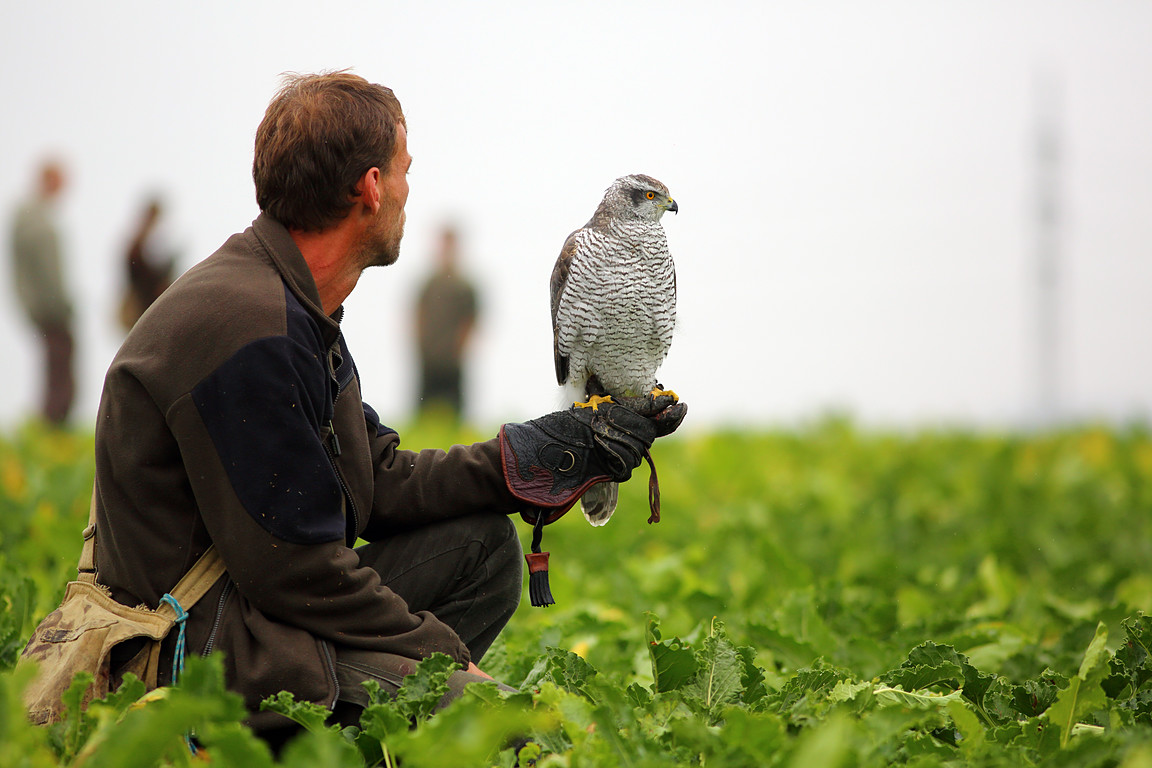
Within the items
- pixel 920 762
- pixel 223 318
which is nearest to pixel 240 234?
pixel 223 318

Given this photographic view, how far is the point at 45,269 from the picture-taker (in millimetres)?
7367

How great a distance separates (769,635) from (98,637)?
6.14 ft

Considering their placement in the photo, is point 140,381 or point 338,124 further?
point 338,124

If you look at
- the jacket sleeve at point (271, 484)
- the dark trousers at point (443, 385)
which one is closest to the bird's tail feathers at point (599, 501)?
the jacket sleeve at point (271, 484)

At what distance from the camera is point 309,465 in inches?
87.6

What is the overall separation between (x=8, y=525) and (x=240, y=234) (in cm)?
278

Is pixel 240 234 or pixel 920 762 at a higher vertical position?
pixel 240 234

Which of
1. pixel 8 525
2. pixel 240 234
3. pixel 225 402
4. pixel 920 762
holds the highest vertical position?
pixel 240 234

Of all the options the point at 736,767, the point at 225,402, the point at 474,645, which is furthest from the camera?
the point at 474,645

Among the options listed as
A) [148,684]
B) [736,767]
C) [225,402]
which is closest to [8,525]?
[148,684]

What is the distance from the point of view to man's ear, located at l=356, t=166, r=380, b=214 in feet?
7.99

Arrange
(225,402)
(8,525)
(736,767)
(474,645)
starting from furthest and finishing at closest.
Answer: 1. (8,525)
2. (474,645)
3. (225,402)
4. (736,767)

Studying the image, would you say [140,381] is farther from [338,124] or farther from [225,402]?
[338,124]

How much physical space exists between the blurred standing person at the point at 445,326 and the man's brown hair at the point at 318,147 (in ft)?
13.5
